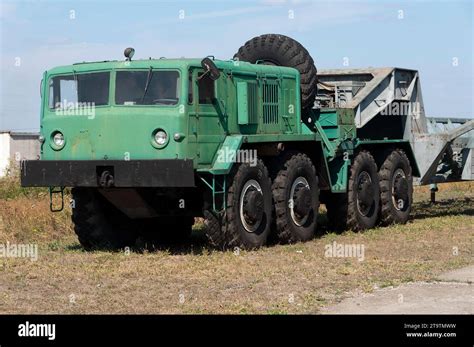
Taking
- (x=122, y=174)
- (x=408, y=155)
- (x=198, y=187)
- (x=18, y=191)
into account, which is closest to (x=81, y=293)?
(x=122, y=174)

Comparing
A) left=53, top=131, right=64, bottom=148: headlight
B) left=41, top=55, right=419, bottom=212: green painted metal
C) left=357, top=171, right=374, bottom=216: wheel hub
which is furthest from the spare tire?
left=53, top=131, right=64, bottom=148: headlight

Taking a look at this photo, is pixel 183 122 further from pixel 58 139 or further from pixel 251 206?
pixel 58 139

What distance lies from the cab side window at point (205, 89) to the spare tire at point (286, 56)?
3.07 metres

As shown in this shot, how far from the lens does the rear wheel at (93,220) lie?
14977 millimetres

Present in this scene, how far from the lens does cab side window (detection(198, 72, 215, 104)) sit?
13.9 meters

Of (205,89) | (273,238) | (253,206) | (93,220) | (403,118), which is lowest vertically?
(273,238)

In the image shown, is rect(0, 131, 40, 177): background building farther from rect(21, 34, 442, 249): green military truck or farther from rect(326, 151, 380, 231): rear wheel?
rect(21, 34, 442, 249): green military truck

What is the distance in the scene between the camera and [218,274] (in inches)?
475

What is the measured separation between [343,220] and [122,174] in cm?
562

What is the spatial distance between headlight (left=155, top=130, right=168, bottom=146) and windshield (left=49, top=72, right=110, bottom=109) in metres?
0.99

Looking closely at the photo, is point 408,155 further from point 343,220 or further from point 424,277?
point 424,277

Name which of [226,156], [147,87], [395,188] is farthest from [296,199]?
[395,188]

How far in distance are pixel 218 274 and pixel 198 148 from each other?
2.27 m

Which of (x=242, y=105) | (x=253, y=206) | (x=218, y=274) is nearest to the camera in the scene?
(x=218, y=274)
